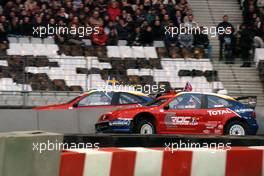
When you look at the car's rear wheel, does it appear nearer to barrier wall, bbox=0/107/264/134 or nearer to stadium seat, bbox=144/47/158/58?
barrier wall, bbox=0/107/264/134

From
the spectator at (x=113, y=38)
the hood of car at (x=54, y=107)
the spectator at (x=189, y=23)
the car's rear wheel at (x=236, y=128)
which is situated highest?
the spectator at (x=189, y=23)

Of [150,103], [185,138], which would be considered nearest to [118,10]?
[150,103]

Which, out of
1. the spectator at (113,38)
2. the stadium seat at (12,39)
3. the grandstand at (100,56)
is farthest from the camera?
the spectator at (113,38)

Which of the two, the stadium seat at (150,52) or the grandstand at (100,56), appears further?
the stadium seat at (150,52)

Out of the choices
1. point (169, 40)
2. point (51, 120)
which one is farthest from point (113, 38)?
point (51, 120)

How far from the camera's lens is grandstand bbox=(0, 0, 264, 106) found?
20.1 meters

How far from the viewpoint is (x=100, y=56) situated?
23.0m

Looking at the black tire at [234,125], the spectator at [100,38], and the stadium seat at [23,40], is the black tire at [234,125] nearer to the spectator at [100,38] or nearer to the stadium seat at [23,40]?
the spectator at [100,38]

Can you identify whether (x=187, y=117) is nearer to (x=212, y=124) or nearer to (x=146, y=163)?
(x=212, y=124)

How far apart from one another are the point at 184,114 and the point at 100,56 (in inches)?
235

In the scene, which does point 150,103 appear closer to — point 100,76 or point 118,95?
point 118,95

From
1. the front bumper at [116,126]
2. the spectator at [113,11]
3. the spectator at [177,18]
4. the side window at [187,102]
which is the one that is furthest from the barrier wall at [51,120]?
the spectator at [177,18]

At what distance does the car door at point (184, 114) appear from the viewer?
17641 mm

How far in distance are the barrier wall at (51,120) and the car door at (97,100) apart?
0.15m
